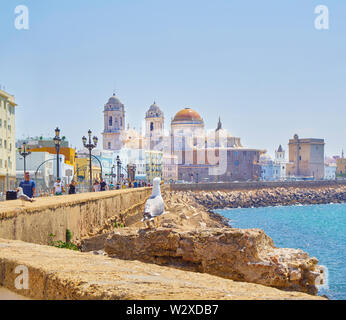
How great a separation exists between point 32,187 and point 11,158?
2222cm

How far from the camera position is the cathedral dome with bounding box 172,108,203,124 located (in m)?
89.9

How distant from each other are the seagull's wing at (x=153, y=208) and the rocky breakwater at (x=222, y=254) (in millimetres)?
374

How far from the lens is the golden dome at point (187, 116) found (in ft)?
295

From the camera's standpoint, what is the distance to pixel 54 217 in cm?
760

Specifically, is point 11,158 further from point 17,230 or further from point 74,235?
point 17,230

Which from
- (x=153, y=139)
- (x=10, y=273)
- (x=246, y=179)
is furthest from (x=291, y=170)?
(x=10, y=273)

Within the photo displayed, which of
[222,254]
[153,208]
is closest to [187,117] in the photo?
[153,208]

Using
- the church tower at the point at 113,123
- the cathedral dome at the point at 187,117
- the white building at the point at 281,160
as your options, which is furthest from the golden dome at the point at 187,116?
the white building at the point at 281,160

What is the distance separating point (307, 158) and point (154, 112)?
31.4 m

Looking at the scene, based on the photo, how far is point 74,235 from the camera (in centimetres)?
884

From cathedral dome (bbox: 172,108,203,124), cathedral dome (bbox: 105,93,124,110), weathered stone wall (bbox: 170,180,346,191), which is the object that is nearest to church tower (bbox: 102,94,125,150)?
cathedral dome (bbox: 105,93,124,110)

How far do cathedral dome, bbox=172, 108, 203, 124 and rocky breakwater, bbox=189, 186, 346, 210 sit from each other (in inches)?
857

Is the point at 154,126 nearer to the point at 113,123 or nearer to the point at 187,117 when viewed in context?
the point at 187,117

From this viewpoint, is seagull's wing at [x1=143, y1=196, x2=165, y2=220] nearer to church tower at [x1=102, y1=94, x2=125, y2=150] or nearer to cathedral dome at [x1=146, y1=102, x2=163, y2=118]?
church tower at [x1=102, y1=94, x2=125, y2=150]
